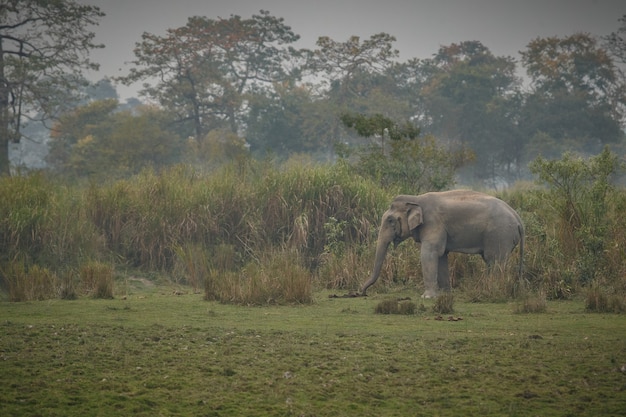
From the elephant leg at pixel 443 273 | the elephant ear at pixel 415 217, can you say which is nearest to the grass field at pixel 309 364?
the elephant ear at pixel 415 217

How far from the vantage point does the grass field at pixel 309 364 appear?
6.84 meters

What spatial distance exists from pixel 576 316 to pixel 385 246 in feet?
12.7

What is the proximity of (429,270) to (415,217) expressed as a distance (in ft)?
2.85

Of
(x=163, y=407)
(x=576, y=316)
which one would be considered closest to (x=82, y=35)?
(x=576, y=316)

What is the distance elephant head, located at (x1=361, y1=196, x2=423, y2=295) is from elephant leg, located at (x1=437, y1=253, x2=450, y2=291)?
556 mm

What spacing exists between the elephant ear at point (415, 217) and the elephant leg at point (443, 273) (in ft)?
2.24

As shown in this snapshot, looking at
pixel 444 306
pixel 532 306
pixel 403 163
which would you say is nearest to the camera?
pixel 444 306

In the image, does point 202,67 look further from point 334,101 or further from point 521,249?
point 521,249

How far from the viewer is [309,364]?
26.4ft

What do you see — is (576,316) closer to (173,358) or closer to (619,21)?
(173,358)

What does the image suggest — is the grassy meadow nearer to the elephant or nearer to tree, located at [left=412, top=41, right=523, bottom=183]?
the elephant

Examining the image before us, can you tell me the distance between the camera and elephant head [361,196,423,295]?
14.3 m

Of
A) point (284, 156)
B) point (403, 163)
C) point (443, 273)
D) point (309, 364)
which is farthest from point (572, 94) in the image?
point (309, 364)

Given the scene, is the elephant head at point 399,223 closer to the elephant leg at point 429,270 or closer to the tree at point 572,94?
the elephant leg at point 429,270
